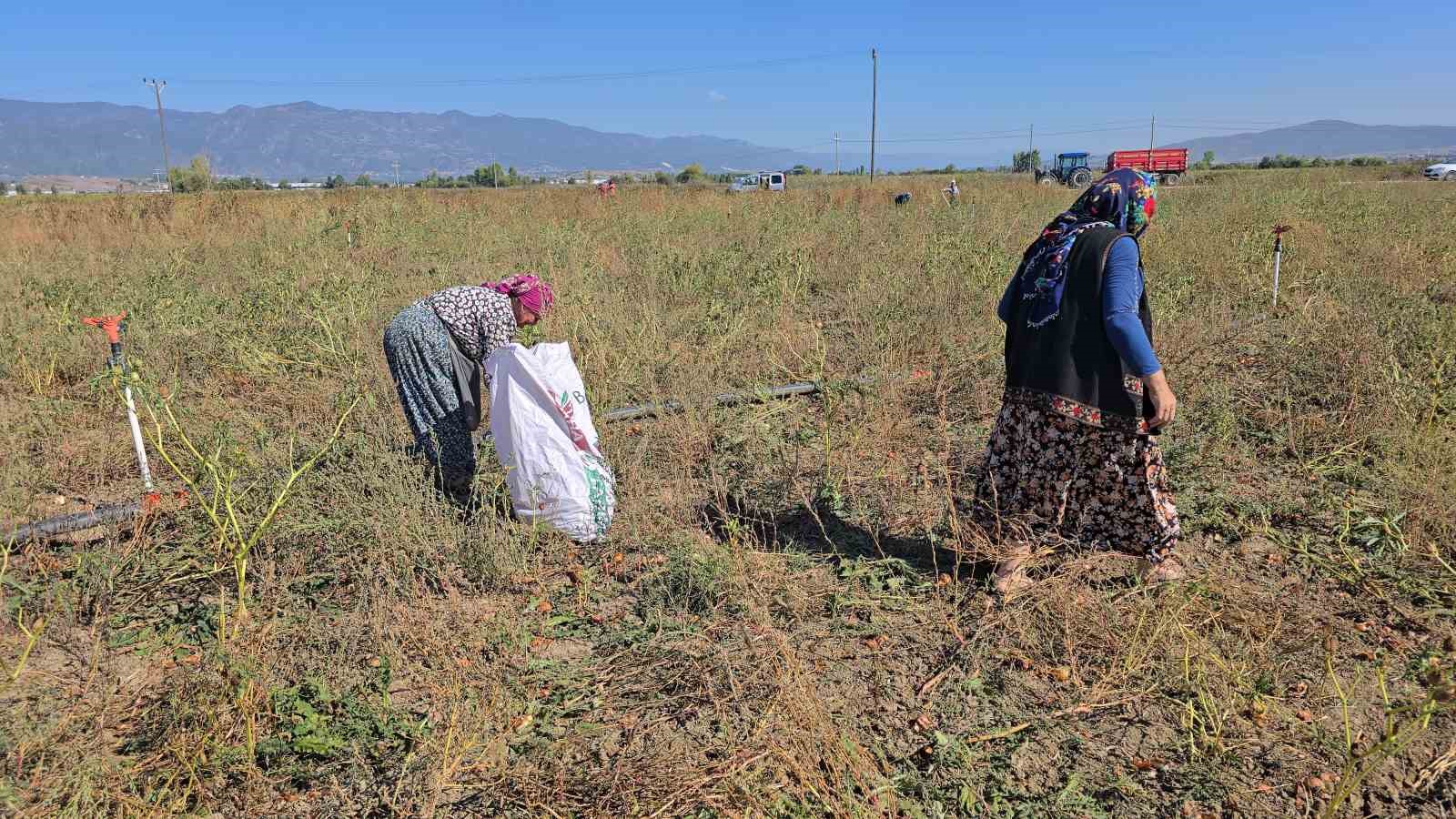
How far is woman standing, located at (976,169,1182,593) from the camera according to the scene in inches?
102

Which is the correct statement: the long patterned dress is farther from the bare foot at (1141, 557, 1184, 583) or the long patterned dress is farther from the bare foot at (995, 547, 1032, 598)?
the bare foot at (1141, 557, 1184, 583)

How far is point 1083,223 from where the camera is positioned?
2709 mm

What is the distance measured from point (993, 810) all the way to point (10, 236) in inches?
540

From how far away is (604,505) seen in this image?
3371mm

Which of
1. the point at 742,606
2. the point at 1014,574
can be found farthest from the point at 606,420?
the point at 1014,574

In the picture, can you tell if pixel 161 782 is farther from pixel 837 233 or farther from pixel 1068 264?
pixel 837 233

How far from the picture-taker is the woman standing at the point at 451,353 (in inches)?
133

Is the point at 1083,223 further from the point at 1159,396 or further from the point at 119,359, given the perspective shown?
the point at 119,359

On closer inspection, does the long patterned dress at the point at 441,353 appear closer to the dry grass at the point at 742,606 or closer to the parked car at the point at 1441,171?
the dry grass at the point at 742,606

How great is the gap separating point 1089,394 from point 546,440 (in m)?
2.03

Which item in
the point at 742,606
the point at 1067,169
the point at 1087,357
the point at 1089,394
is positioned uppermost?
the point at 1067,169

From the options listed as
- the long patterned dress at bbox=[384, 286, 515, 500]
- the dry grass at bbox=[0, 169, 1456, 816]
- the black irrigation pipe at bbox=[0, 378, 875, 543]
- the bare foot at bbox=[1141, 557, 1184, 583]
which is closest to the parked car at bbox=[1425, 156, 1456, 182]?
the dry grass at bbox=[0, 169, 1456, 816]

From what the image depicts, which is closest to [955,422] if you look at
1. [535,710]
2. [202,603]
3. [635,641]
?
[635,641]

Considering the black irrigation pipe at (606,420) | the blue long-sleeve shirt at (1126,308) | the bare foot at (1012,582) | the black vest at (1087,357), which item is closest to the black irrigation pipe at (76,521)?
the black irrigation pipe at (606,420)
